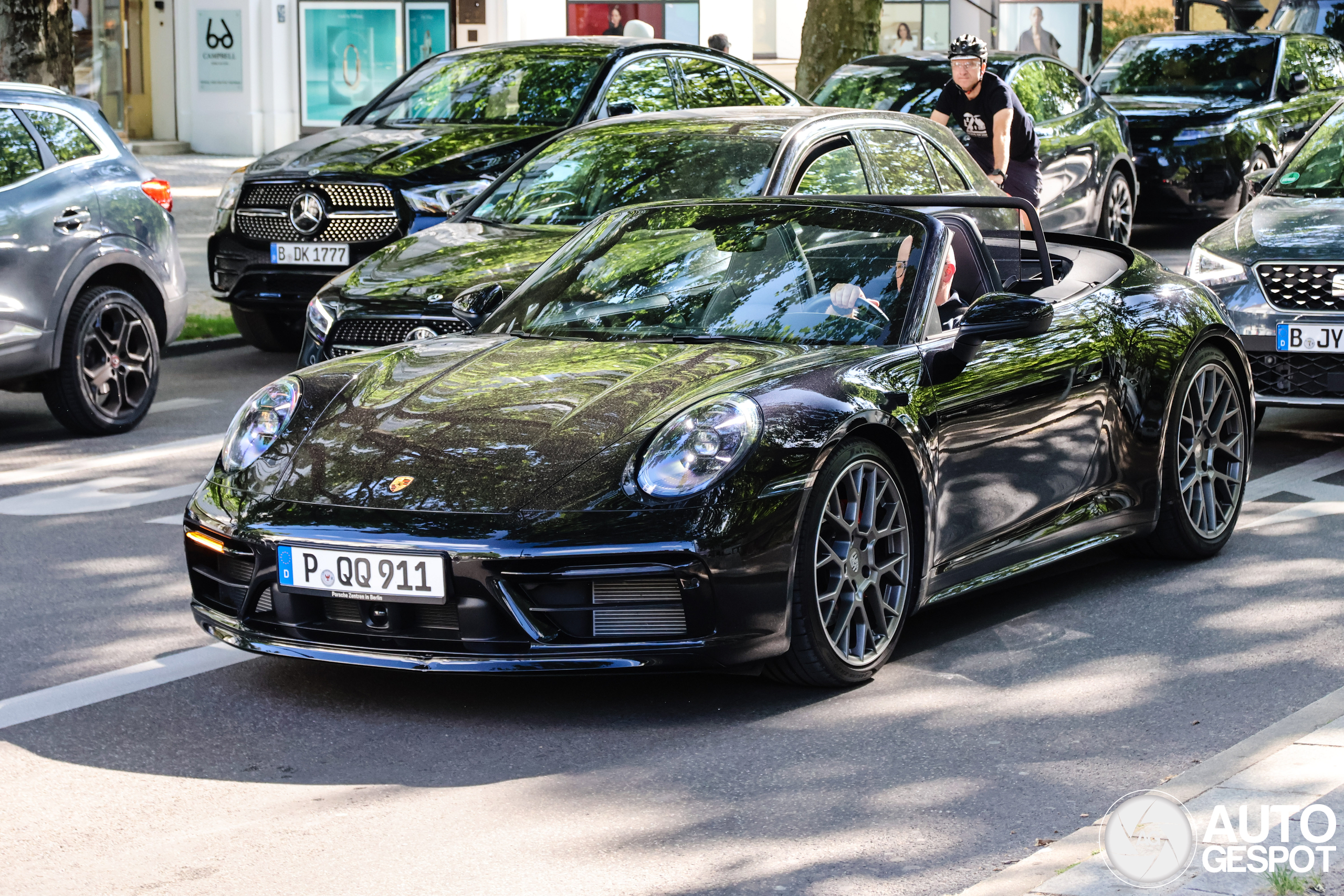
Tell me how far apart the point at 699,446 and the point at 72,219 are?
5.60 m

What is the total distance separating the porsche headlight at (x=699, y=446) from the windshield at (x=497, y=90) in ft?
23.5

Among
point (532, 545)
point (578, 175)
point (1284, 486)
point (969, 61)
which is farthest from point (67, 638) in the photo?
point (969, 61)

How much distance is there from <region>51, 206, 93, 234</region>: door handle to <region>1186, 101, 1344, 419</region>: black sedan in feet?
17.9

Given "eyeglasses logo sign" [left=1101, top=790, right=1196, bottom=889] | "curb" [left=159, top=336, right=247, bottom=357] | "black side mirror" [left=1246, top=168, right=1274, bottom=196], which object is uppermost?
"black side mirror" [left=1246, top=168, right=1274, bottom=196]

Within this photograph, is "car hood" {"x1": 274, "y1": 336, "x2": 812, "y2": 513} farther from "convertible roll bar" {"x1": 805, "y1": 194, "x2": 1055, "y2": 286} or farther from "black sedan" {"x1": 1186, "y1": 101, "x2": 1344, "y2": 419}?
"black sedan" {"x1": 1186, "y1": 101, "x2": 1344, "y2": 419}

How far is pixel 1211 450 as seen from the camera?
7.19m

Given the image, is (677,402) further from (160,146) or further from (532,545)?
(160,146)

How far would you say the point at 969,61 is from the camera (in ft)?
39.7

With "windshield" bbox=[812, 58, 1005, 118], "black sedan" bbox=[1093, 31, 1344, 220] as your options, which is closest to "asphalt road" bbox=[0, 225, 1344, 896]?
"windshield" bbox=[812, 58, 1005, 118]

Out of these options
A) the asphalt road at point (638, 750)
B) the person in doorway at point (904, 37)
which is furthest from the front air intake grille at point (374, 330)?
the person in doorway at point (904, 37)

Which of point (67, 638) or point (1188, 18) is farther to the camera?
point (1188, 18)

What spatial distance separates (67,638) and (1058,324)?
3.33 metres

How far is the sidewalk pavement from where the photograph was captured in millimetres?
3713

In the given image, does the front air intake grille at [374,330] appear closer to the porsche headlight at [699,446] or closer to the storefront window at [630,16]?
the porsche headlight at [699,446]
